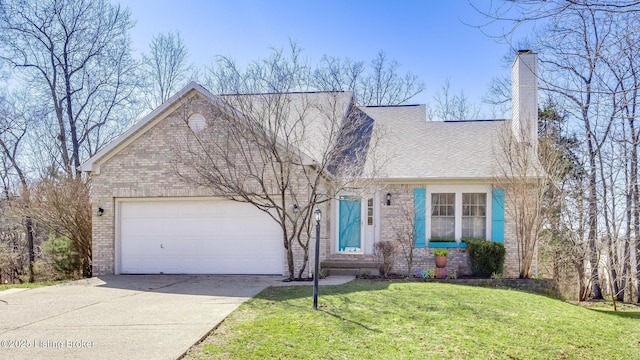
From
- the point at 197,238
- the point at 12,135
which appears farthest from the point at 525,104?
the point at 12,135

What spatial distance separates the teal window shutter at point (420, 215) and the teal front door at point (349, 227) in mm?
1625

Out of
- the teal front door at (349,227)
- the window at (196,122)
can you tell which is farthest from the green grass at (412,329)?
the window at (196,122)

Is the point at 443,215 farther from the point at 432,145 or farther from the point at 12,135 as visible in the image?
the point at 12,135

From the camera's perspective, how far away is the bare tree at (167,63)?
24062 mm

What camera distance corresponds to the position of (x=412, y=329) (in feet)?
20.2

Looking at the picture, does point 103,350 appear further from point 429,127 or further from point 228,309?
point 429,127

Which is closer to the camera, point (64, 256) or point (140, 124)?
point (140, 124)

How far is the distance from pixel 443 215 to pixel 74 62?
17658mm

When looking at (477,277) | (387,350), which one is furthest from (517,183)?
(387,350)

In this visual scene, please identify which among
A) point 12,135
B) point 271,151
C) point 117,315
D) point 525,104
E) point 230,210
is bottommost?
point 117,315

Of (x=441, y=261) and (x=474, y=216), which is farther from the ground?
(x=474, y=216)

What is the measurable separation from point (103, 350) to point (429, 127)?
41.0ft

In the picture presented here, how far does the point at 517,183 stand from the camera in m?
11.6

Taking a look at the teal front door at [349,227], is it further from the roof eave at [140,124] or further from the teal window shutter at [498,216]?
the roof eave at [140,124]
